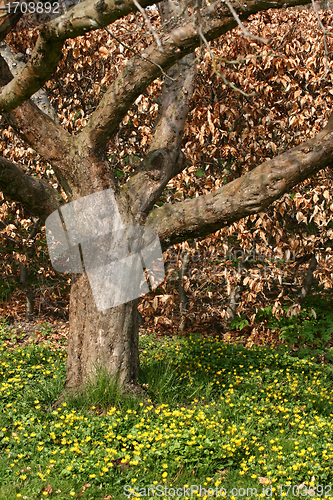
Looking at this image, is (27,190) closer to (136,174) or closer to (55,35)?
(136,174)

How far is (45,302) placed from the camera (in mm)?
7637

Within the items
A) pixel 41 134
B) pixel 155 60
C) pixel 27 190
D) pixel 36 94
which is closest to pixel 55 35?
pixel 155 60

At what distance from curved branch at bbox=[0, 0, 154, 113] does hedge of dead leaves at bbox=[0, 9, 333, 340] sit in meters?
2.27

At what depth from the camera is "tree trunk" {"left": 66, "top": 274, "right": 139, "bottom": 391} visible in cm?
414

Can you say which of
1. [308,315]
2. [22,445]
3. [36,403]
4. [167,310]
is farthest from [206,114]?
[22,445]

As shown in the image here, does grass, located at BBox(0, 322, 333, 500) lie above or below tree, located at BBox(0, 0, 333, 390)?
below

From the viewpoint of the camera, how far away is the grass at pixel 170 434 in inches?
125

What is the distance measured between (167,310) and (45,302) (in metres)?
2.32

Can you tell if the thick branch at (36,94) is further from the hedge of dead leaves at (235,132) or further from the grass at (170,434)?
the grass at (170,434)

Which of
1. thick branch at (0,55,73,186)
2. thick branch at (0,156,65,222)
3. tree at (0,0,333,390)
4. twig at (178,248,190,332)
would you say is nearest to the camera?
tree at (0,0,333,390)

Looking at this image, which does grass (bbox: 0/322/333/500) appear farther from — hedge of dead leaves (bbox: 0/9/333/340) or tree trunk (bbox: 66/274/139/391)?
hedge of dead leaves (bbox: 0/9/333/340)

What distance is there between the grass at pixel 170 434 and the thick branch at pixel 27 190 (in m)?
1.70

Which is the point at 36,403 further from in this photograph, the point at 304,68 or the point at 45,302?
the point at 304,68

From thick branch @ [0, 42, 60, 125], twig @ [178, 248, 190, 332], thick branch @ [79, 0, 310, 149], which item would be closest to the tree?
thick branch @ [79, 0, 310, 149]
